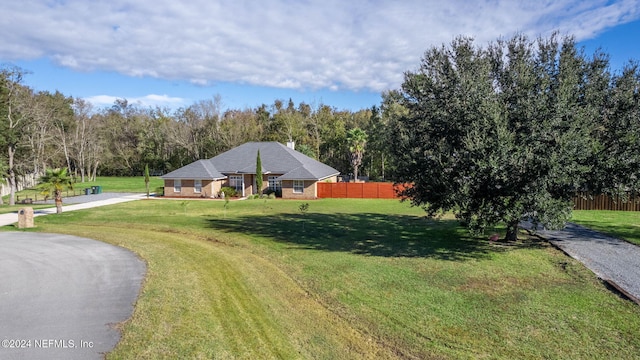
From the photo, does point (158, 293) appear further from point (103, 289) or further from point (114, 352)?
point (114, 352)

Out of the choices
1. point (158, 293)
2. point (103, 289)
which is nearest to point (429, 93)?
point (158, 293)

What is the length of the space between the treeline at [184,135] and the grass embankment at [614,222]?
29899 mm

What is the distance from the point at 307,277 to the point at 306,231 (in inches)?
344

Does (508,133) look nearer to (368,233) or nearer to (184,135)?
(368,233)

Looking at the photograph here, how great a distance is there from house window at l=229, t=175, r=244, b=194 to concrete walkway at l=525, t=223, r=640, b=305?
30.5m

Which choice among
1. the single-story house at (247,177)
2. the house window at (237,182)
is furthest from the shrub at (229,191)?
the single-story house at (247,177)

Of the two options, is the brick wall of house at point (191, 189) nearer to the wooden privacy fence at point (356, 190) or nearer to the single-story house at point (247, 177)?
the single-story house at point (247, 177)

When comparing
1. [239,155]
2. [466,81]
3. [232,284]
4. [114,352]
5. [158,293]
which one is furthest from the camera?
[239,155]

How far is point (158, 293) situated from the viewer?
1109 centimetres

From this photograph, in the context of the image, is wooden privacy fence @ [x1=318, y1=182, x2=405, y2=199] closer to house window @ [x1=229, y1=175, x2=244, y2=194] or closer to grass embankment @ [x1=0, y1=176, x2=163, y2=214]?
house window @ [x1=229, y1=175, x2=244, y2=194]

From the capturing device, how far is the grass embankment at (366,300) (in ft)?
26.9

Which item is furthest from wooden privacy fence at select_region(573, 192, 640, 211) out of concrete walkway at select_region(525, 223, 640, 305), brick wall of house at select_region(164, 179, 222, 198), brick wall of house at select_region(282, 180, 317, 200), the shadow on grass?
brick wall of house at select_region(164, 179, 222, 198)

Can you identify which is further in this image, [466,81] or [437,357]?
[466,81]

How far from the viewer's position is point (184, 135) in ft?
240
